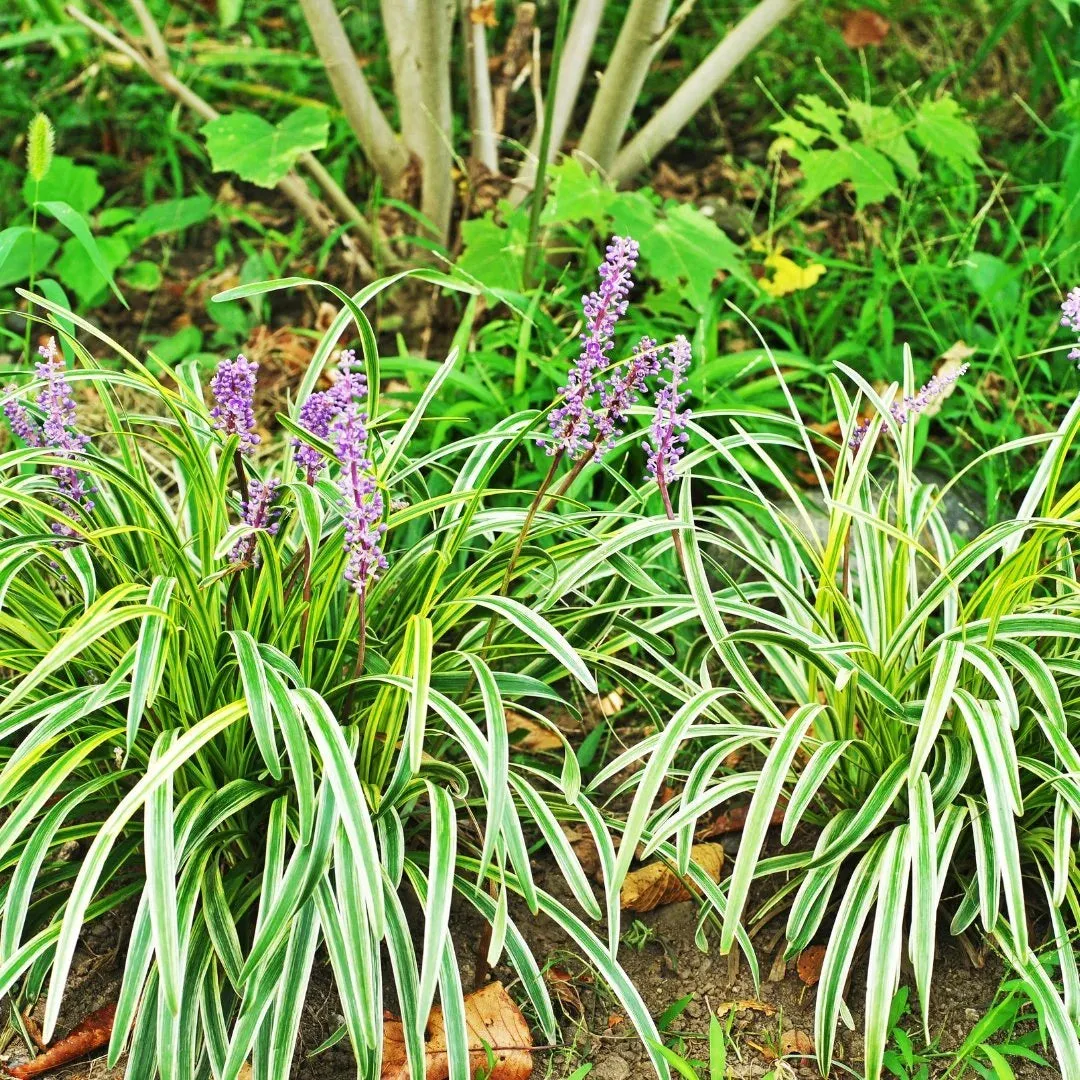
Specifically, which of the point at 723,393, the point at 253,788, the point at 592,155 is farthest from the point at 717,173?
the point at 253,788

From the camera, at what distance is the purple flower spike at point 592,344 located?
171 centimetres

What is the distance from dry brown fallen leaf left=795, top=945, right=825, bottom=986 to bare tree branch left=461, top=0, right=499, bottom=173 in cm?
228

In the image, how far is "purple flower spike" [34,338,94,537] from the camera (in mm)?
1878

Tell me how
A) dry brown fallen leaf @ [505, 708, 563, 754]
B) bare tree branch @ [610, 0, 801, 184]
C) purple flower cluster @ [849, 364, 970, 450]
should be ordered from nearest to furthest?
purple flower cluster @ [849, 364, 970, 450] → dry brown fallen leaf @ [505, 708, 563, 754] → bare tree branch @ [610, 0, 801, 184]

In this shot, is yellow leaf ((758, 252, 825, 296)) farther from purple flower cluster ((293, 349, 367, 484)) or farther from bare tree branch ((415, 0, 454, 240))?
purple flower cluster ((293, 349, 367, 484))

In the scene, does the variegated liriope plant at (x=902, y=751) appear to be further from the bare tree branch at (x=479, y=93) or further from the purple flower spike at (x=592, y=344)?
the bare tree branch at (x=479, y=93)

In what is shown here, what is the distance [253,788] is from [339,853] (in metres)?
0.26

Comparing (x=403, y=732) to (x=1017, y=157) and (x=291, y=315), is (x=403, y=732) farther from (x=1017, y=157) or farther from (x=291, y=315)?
(x=1017, y=157)

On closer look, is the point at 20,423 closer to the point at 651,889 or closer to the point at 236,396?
the point at 236,396

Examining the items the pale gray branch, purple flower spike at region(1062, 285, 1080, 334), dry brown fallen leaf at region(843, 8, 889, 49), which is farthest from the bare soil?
dry brown fallen leaf at region(843, 8, 889, 49)

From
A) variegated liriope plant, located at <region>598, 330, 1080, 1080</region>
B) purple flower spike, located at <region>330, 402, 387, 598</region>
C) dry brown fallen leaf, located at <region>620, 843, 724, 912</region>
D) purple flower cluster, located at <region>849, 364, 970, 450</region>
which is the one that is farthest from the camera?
dry brown fallen leaf, located at <region>620, 843, 724, 912</region>

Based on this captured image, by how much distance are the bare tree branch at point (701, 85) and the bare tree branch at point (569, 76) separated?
19 cm

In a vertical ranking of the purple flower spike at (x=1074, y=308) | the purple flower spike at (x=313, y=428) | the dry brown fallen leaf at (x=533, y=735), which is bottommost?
the dry brown fallen leaf at (x=533, y=735)

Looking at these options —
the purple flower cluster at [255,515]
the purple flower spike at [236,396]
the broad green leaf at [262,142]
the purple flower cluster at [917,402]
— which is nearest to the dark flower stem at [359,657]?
the purple flower cluster at [255,515]
